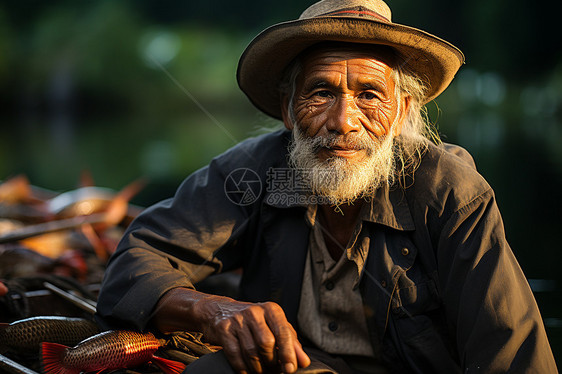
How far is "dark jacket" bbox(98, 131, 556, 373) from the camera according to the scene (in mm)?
1746

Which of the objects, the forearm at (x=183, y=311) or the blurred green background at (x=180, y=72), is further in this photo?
the blurred green background at (x=180, y=72)

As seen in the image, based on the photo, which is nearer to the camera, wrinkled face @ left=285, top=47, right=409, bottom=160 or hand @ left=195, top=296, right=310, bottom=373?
hand @ left=195, top=296, right=310, bottom=373

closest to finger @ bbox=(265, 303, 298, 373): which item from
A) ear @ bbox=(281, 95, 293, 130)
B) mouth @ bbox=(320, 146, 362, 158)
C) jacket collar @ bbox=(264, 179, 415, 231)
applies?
jacket collar @ bbox=(264, 179, 415, 231)

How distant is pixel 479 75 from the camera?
4103 centimetres

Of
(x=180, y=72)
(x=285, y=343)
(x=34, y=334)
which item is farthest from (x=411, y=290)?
(x=180, y=72)

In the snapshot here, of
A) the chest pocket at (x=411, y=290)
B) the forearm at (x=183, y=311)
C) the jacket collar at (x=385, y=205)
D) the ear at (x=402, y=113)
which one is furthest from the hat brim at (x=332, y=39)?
the forearm at (x=183, y=311)

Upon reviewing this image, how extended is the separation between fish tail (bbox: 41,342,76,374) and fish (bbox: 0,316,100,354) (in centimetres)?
34

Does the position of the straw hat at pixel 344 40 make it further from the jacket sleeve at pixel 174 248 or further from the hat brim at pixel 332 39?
the jacket sleeve at pixel 174 248

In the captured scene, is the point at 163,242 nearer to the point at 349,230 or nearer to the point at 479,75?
the point at 349,230

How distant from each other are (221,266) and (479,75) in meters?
42.0

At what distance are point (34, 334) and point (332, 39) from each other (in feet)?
5.13

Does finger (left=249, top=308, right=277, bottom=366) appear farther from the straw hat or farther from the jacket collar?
the straw hat

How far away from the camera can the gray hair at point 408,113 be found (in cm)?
215

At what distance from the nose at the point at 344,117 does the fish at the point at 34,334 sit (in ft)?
4.27
